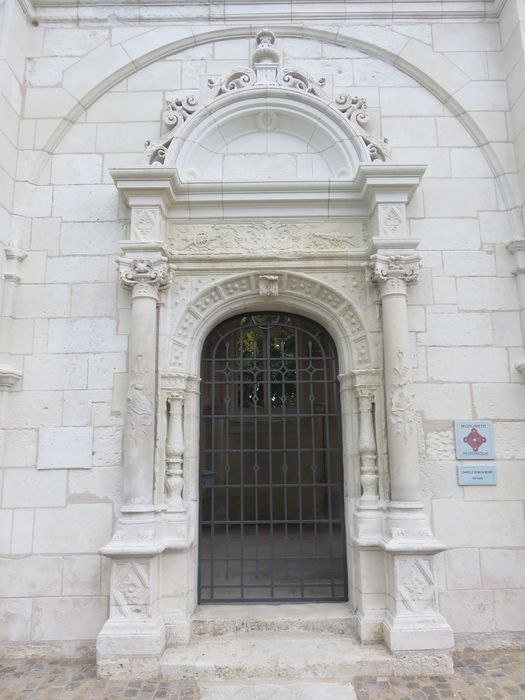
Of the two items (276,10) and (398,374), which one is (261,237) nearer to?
(398,374)

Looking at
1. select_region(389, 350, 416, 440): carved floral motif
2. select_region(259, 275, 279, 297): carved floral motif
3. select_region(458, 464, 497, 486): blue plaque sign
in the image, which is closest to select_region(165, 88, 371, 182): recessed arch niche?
select_region(259, 275, 279, 297): carved floral motif

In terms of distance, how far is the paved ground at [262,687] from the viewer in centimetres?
327

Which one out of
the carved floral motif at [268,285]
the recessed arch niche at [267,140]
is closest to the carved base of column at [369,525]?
the carved floral motif at [268,285]

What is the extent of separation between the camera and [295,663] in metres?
3.54

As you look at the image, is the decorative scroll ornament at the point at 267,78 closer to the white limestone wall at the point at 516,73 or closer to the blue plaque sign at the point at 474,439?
the white limestone wall at the point at 516,73

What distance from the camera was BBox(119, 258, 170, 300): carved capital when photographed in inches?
163

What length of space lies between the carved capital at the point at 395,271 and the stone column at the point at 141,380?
1807 mm

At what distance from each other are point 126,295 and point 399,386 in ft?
8.07

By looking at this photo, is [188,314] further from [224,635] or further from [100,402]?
[224,635]

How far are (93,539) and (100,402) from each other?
1118 mm

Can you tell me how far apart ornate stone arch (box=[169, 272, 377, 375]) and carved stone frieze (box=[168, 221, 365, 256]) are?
0.87 feet

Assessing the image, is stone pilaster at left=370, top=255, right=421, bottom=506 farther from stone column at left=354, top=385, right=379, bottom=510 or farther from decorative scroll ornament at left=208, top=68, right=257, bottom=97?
decorative scroll ornament at left=208, top=68, right=257, bottom=97

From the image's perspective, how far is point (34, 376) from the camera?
14.2 ft

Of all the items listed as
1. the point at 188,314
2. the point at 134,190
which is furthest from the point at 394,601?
the point at 134,190
